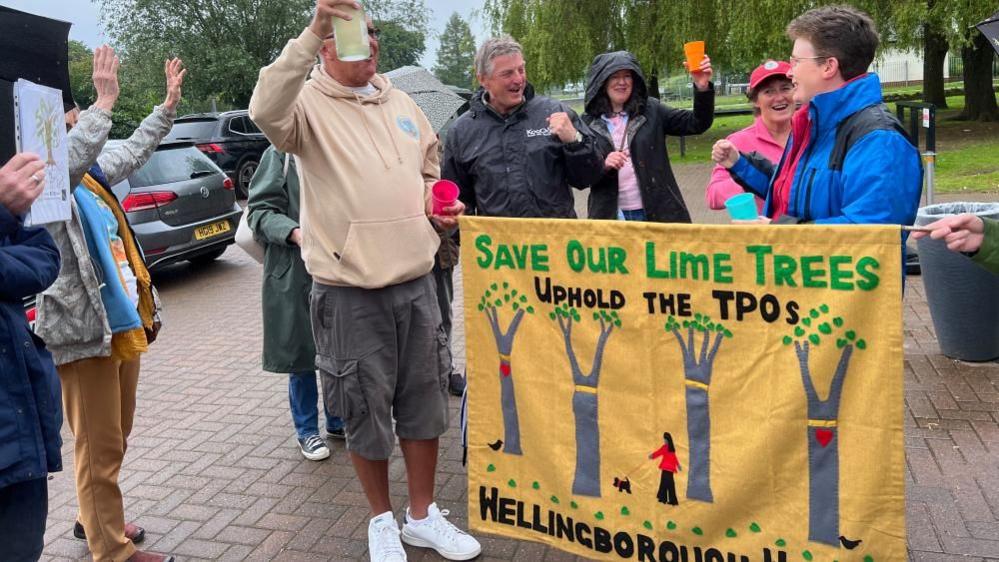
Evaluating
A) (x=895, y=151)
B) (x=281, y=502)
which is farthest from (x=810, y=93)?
(x=281, y=502)

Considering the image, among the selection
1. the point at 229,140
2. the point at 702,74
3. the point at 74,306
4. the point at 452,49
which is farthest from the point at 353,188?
the point at 452,49

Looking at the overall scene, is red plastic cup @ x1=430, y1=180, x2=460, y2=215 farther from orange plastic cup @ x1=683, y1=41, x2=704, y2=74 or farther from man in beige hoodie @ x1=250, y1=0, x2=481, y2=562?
orange plastic cup @ x1=683, y1=41, x2=704, y2=74

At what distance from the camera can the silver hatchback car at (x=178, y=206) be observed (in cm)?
947

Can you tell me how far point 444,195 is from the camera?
326cm

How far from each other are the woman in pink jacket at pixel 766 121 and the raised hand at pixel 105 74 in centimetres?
286

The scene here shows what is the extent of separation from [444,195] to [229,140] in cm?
1533

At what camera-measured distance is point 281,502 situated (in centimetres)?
415

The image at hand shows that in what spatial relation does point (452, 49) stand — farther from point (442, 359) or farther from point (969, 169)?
point (442, 359)

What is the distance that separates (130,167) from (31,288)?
4.45 feet

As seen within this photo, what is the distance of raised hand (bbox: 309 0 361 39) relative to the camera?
2.75 meters

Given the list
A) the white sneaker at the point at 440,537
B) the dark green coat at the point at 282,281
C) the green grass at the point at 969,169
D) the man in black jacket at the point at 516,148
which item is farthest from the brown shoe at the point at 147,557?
the green grass at the point at 969,169

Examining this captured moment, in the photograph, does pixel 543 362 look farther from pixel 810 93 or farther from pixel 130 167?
pixel 130 167

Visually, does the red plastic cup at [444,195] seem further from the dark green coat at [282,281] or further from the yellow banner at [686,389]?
the dark green coat at [282,281]

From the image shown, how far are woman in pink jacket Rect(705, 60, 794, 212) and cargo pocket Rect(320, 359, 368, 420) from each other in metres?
→ 2.19
